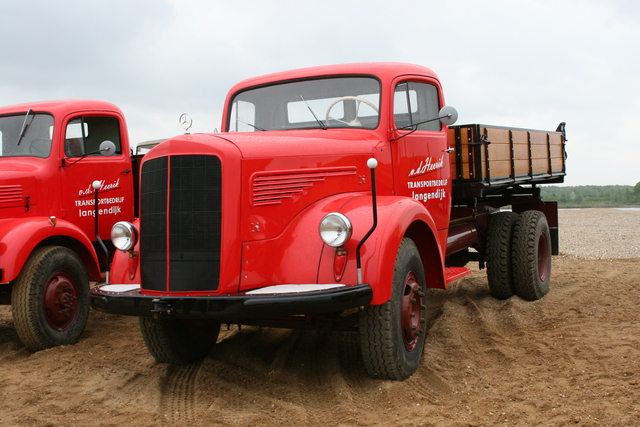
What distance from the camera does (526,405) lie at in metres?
3.82

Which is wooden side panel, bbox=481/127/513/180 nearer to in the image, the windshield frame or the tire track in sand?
the tire track in sand

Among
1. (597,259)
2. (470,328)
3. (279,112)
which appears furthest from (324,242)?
(597,259)

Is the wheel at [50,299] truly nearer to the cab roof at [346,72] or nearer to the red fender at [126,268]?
the red fender at [126,268]

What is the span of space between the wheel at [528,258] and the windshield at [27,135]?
198 inches

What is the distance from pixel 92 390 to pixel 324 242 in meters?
1.96

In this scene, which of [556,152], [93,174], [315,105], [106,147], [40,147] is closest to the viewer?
[315,105]

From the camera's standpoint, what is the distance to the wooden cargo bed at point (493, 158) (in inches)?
257

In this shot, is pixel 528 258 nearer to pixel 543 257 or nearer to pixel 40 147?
pixel 543 257

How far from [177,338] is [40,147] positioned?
110 inches

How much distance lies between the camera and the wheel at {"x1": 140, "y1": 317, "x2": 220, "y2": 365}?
15.6 ft

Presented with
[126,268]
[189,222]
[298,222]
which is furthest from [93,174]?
[298,222]

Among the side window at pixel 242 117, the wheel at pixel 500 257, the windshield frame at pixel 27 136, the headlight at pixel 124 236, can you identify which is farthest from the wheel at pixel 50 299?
the wheel at pixel 500 257

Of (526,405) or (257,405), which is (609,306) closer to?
(526,405)

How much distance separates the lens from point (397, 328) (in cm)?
415
